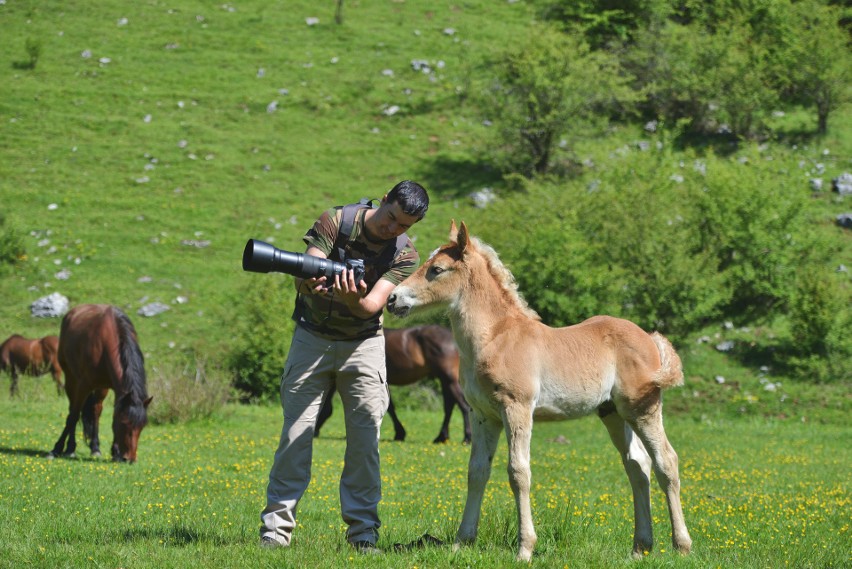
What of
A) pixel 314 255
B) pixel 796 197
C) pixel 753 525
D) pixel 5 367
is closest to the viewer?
pixel 314 255

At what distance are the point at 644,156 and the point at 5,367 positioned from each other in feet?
70.9

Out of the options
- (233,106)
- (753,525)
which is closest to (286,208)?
(233,106)

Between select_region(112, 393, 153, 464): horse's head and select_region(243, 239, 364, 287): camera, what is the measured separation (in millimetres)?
7086

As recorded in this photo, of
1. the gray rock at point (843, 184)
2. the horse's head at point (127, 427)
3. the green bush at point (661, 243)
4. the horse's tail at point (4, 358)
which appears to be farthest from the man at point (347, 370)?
the gray rock at point (843, 184)

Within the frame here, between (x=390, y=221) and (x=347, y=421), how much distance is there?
157cm

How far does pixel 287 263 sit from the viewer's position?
590 centimetres

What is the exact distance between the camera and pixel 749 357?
26.7 m

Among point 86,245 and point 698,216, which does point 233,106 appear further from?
point 698,216

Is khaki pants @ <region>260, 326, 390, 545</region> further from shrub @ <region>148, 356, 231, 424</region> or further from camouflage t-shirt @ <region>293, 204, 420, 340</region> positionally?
shrub @ <region>148, 356, 231, 424</region>

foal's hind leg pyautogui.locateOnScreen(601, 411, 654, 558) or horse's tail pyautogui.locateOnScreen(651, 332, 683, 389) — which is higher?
horse's tail pyautogui.locateOnScreen(651, 332, 683, 389)

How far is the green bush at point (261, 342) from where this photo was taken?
935 inches

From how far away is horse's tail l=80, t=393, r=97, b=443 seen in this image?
43.8 ft

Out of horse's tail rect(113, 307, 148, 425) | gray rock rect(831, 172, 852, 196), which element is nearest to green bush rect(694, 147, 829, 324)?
gray rock rect(831, 172, 852, 196)

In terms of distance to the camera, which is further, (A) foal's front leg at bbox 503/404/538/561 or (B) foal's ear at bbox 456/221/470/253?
(B) foal's ear at bbox 456/221/470/253
